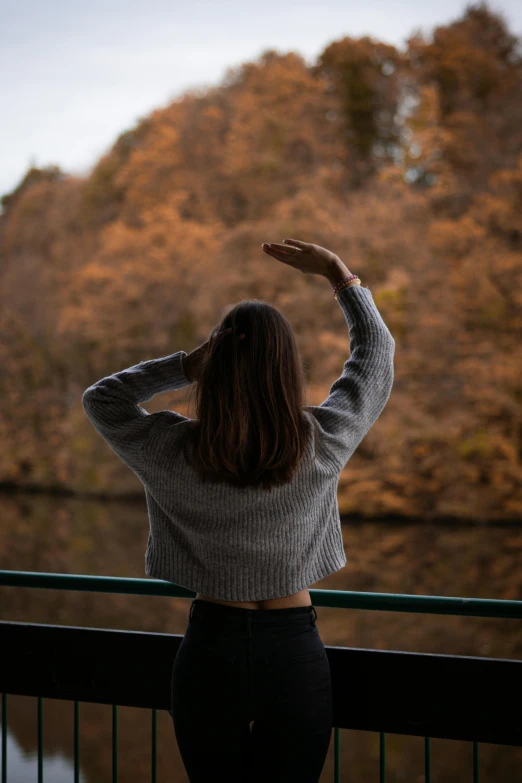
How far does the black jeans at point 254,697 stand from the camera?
135cm

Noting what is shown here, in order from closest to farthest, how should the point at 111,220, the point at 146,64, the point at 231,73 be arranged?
the point at 231,73
the point at 111,220
the point at 146,64

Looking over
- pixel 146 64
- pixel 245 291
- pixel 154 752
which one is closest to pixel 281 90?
pixel 245 291

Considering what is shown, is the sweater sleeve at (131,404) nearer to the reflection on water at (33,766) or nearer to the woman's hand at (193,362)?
the woman's hand at (193,362)

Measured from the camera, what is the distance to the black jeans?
1353 mm

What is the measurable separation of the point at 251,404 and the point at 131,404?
0.28 m

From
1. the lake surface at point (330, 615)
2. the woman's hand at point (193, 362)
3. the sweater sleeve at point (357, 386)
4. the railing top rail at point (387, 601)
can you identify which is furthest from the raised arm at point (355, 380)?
the lake surface at point (330, 615)

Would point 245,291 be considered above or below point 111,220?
below

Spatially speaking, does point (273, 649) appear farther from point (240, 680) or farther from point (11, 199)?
point (11, 199)

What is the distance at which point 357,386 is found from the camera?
4.75ft

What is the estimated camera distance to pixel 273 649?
136 cm

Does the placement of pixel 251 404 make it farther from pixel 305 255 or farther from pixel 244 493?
pixel 305 255

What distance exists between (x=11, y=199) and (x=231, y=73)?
40.8 feet

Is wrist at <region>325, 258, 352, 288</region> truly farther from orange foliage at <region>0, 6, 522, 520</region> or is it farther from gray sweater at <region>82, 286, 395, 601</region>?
orange foliage at <region>0, 6, 522, 520</region>

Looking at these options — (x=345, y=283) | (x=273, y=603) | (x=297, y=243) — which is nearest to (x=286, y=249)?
(x=297, y=243)
